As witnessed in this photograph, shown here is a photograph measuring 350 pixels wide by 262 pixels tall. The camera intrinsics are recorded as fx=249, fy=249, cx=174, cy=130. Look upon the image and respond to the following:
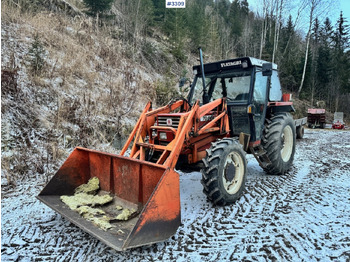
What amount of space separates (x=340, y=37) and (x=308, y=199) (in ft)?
116

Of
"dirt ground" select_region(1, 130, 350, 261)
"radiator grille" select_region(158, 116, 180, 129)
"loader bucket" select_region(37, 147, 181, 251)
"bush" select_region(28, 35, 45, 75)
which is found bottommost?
"dirt ground" select_region(1, 130, 350, 261)

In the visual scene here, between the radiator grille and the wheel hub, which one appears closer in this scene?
the wheel hub

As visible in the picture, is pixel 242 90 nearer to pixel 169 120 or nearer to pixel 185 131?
pixel 169 120

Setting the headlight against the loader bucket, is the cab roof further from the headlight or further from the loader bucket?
the loader bucket

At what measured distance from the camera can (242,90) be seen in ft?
15.5

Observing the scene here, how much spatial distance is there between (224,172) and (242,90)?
185 centimetres

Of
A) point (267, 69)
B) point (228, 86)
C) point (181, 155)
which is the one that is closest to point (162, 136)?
point (181, 155)

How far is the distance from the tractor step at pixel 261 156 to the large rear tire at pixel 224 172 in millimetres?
1048

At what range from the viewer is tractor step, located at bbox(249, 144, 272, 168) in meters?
4.84

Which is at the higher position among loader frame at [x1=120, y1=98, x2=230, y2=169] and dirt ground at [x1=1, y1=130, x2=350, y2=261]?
loader frame at [x1=120, y1=98, x2=230, y2=169]

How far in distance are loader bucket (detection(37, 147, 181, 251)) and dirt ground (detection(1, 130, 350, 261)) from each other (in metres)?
0.22

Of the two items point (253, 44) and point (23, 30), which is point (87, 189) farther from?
point (253, 44)

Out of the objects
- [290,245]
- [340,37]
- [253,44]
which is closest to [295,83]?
[253,44]

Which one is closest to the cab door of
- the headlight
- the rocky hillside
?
the headlight
